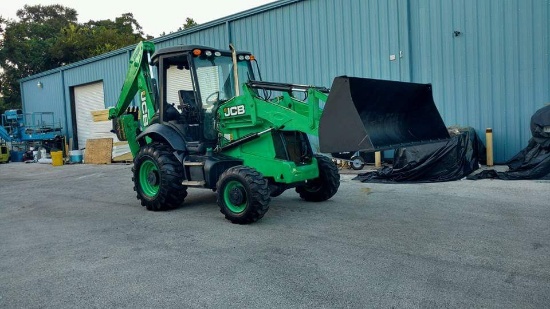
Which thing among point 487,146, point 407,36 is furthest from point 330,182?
point 407,36

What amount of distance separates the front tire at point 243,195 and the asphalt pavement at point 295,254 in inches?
7.2

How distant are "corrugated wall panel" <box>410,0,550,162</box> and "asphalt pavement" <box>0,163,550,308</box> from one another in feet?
11.5

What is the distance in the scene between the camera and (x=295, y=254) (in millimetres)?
5090

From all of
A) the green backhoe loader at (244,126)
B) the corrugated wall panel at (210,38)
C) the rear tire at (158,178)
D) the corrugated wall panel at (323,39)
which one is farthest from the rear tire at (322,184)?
the corrugated wall panel at (210,38)

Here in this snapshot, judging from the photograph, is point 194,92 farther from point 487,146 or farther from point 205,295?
point 487,146

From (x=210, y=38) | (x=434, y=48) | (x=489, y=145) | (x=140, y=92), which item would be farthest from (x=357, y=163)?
(x=210, y=38)

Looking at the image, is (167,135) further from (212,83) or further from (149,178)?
(212,83)

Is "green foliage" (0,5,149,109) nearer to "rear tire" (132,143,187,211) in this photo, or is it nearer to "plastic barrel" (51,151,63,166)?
"plastic barrel" (51,151,63,166)

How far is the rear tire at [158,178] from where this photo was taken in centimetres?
742

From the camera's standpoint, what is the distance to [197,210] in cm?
777

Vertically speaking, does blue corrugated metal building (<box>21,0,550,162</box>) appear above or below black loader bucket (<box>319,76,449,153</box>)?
above

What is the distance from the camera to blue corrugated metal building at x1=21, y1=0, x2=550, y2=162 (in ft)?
36.9

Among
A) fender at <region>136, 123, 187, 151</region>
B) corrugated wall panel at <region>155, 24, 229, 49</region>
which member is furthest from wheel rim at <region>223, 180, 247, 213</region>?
corrugated wall panel at <region>155, 24, 229, 49</region>

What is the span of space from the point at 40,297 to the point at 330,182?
4.81 meters
